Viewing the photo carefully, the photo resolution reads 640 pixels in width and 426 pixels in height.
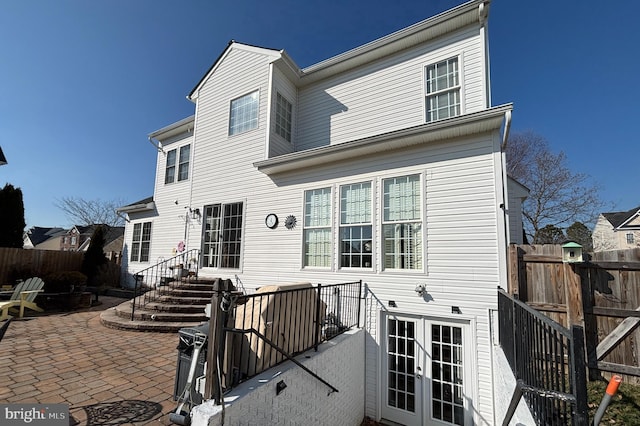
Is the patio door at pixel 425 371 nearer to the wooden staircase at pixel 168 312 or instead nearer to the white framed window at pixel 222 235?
the wooden staircase at pixel 168 312

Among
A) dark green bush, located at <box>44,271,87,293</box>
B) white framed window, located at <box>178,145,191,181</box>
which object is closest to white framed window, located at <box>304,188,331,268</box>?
white framed window, located at <box>178,145,191,181</box>

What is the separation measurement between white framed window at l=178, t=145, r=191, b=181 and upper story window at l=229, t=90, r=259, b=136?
9.89 feet

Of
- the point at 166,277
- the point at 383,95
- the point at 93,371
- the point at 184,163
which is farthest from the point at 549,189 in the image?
the point at 93,371

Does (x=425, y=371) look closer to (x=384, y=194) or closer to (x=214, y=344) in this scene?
(x=384, y=194)

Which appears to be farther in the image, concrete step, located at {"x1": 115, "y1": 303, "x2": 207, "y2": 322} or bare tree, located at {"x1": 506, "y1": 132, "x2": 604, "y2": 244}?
bare tree, located at {"x1": 506, "y1": 132, "x2": 604, "y2": 244}

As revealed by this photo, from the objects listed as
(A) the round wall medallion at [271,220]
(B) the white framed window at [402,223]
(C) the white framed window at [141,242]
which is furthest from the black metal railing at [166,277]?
(B) the white framed window at [402,223]

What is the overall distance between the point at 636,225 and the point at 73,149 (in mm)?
40431

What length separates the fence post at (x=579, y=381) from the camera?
152 cm

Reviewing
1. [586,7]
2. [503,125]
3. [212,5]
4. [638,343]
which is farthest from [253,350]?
[586,7]

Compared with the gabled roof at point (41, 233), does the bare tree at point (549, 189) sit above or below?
above

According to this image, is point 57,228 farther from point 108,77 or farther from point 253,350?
point 253,350

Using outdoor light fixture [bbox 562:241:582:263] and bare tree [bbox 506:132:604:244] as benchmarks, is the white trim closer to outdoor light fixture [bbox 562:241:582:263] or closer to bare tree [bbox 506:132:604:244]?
outdoor light fixture [bbox 562:241:582:263]

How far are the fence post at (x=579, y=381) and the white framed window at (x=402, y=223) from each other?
13.2 ft

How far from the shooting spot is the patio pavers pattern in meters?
3.02
